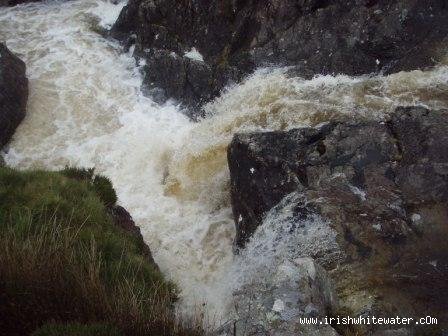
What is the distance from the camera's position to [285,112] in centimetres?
868

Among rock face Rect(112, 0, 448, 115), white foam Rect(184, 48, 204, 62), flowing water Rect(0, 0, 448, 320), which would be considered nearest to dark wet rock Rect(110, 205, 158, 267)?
flowing water Rect(0, 0, 448, 320)

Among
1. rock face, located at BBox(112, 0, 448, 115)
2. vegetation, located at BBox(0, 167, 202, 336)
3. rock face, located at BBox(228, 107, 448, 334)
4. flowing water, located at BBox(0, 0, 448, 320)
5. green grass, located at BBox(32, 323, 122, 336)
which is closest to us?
green grass, located at BBox(32, 323, 122, 336)

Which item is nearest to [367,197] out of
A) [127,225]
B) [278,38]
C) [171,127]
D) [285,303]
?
[285,303]

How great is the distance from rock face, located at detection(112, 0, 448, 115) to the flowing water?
0.40 meters

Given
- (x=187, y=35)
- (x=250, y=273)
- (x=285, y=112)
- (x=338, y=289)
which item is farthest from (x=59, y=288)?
(x=187, y=35)

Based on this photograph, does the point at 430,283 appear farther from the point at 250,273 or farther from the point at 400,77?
the point at 400,77

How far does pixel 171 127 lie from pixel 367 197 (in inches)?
211

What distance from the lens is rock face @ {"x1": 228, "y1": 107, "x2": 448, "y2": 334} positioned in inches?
202

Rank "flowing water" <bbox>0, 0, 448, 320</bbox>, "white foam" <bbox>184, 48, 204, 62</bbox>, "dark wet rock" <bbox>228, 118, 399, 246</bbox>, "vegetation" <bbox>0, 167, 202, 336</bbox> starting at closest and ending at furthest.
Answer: "vegetation" <bbox>0, 167, 202, 336</bbox> < "dark wet rock" <bbox>228, 118, 399, 246</bbox> < "flowing water" <bbox>0, 0, 448, 320</bbox> < "white foam" <bbox>184, 48, 204, 62</bbox>

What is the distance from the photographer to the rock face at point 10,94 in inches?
408

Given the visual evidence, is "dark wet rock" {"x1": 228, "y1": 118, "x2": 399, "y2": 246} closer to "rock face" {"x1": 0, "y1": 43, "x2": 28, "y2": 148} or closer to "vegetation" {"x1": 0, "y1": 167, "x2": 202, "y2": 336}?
"vegetation" {"x1": 0, "y1": 167, "x2": 202, "y2": 336}

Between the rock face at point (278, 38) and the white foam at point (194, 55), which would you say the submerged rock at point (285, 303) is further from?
the white foam at point (194, 55)

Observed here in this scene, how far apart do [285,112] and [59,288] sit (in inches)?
218

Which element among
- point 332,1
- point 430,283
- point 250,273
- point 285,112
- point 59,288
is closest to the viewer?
point 59,288
